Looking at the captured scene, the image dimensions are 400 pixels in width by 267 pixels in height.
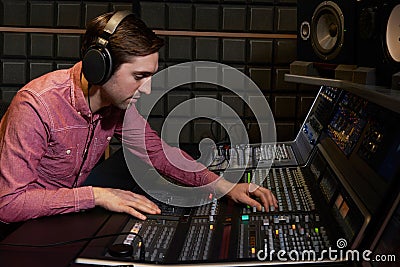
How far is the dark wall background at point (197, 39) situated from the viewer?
288 centimetres

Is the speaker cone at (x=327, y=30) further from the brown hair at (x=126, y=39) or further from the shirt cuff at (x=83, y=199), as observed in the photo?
the shirt cuff at (x=83, y=199)

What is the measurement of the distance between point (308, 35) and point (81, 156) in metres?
0.95

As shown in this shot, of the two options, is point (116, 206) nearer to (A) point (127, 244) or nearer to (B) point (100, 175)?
(A) point (127, 244)

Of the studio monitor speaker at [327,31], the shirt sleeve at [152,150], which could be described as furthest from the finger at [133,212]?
the studio monitor speaker at [327,31]

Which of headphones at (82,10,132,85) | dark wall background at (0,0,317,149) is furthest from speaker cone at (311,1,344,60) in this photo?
dark wall background at (0,0,317,149)

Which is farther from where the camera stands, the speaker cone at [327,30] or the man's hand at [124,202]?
the speaker cone at [327,30]

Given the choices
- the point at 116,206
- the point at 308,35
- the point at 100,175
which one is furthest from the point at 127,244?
the point at 308,35

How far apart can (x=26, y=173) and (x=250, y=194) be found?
0.55 m

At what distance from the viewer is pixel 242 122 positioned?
2.91 m

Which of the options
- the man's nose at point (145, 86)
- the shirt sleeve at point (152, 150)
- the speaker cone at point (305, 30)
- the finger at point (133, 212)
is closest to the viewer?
the finger at point (133, 212)

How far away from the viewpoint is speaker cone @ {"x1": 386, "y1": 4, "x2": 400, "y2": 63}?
1312 millimetres

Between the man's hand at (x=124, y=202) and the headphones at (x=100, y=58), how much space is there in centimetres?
27

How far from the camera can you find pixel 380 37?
54.3 inches

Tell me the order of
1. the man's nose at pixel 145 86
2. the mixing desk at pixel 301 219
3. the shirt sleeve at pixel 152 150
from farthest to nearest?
the shirt sleeve at pixel 152 150
the man's nose at pixel 145 86
the mixing desk at pixel 301 219
